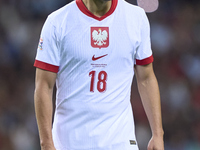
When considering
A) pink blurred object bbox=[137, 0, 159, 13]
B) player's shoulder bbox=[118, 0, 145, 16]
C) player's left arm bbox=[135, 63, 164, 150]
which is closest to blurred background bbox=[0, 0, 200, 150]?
pink blurred object bbox=[137, 0, 159, 13]

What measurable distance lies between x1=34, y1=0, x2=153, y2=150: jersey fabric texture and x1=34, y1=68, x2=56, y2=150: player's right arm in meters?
0.07

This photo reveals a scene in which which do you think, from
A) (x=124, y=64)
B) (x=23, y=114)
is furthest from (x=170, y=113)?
(x=124, y=64)

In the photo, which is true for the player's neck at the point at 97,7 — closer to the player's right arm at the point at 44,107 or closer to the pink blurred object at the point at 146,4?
the player's right arm at the point at 44,107

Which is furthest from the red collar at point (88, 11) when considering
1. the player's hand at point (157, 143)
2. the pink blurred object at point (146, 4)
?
the player's hand at point (157, 143)

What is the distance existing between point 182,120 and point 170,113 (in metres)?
0.22

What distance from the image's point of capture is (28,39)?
7074 mm

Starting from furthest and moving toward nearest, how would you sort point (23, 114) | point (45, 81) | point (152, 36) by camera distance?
point (152, 36), point (23, 114), point (45, 81)

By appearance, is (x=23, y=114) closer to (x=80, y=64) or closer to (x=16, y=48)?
(x=16, y=48)

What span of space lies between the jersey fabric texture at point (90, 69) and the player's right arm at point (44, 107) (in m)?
0.07

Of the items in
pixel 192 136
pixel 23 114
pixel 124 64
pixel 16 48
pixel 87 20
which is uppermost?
pixel 87 20

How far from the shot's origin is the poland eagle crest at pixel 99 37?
294 cm

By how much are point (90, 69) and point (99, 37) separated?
223mm

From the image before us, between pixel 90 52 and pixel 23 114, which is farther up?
pixel 90 52

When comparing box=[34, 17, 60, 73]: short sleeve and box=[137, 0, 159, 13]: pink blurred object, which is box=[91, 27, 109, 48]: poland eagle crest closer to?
box=[34, 17, 60, 73]: short sleeve
